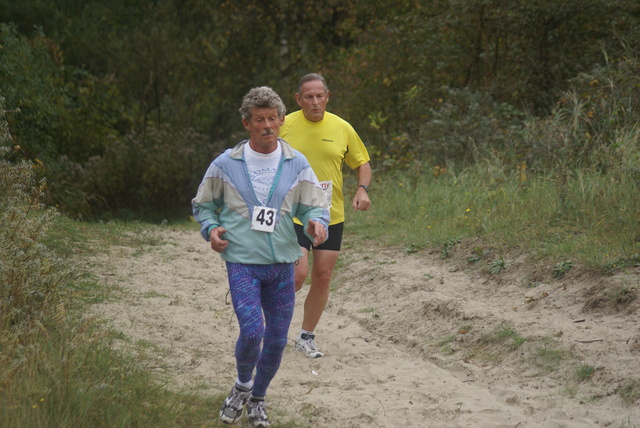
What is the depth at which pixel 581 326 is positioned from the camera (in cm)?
597

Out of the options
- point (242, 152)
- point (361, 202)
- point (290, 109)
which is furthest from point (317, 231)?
point (290, 109)

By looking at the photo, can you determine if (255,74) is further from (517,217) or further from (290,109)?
(517,217)

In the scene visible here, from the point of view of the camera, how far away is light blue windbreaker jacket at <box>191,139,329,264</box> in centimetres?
440

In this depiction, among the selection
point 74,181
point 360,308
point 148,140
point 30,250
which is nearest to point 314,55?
point 148,140

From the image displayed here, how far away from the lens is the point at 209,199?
14.7 feet

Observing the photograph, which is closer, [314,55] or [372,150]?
[372,150]

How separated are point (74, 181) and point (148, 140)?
106 inches

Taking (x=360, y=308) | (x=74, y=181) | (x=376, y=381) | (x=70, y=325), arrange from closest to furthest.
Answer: (x=70, y=325) < (x=376, y=381) < (x=360, y=308) < (x=74, y=181)

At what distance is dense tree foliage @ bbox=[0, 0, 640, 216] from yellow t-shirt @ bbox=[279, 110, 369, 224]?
14.9 feet

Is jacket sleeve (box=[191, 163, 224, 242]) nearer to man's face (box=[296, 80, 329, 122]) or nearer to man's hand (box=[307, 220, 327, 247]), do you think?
man's hand (box=[307, 220, 327, 247])

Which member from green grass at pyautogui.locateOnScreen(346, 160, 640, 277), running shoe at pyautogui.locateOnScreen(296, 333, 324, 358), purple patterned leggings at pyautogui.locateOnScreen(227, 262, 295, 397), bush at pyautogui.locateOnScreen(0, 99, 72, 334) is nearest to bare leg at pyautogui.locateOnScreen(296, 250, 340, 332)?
running shoe at pyautogui.locateOnScreen(296, 333, 324, 358)

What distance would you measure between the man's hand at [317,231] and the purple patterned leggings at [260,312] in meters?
0.26

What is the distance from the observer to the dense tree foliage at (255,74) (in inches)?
544

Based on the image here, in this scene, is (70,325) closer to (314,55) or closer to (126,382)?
(126,382)
